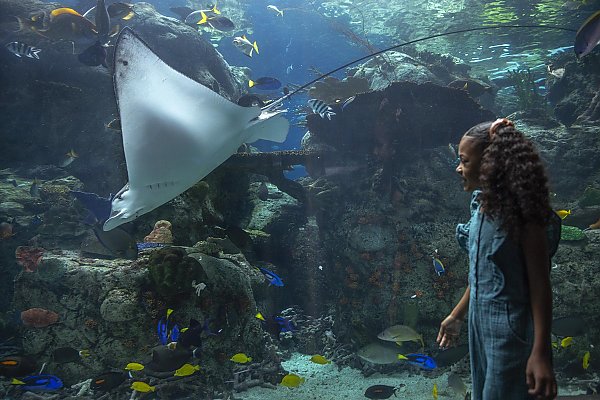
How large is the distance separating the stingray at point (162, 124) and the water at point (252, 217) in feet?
0.05

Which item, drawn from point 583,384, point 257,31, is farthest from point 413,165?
point 257,31

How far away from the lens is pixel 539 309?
1524mm

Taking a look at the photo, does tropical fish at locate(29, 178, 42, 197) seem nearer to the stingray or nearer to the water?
the water

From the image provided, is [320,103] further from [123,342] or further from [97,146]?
[97,146]

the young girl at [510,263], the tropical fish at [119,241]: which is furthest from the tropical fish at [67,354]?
the young girl at [510,263]

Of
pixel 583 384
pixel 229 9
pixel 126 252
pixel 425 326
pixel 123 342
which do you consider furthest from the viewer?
pixel 229 9

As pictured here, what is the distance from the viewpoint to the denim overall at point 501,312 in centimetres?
161

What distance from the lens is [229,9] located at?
1766cm

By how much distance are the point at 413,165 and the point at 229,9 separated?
45.2 ft

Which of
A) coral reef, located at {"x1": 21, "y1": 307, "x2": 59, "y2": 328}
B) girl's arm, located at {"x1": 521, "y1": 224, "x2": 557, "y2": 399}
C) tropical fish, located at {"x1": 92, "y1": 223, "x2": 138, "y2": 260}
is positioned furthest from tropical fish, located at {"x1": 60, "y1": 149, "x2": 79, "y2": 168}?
girl's arm, located at {"x1": 521, "y1": 224, "x2": 557, "y2": 399}

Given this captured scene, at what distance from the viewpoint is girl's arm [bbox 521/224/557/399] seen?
1467 millimetres

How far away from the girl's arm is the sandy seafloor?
3.61 m

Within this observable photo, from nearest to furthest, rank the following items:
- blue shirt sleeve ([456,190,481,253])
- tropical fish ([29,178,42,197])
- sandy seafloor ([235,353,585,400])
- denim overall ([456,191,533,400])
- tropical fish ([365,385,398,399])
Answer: denim overall ([456,191,533,400])
blue shirt sleeve ([456,190,481,253])
tropical fish ([365,385,398,399])
sandy seafloor ([235,353,585,400])
tropical fish ([29,178,42,197])

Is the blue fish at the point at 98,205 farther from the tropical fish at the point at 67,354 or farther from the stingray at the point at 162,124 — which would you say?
the stingray at the point at 162,124
